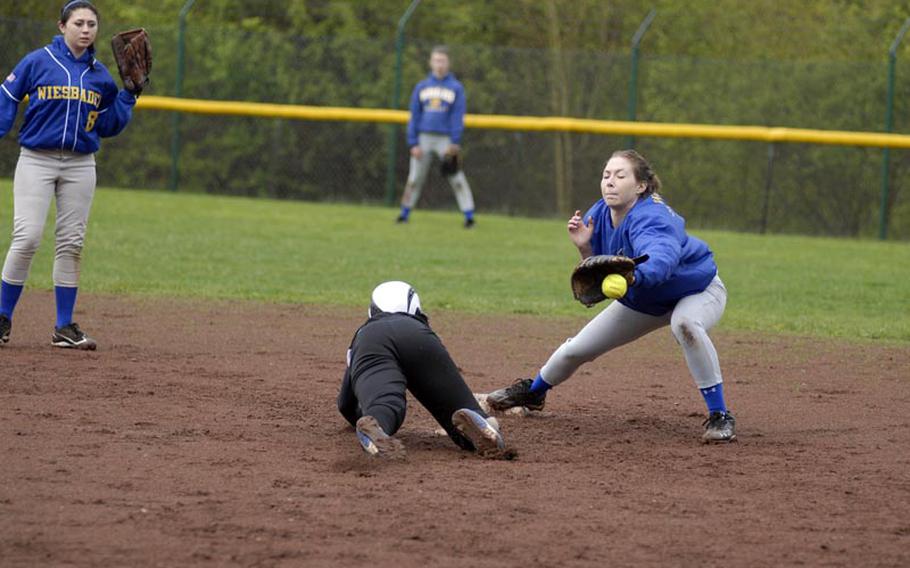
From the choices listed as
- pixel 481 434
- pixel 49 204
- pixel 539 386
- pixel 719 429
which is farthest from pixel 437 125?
pixel 481 434

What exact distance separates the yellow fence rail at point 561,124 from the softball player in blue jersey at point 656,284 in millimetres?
11902

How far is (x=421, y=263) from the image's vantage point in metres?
13.3

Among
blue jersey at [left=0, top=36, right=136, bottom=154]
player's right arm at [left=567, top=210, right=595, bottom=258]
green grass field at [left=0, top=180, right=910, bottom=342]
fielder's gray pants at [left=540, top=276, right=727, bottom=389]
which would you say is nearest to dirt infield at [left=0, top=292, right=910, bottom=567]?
fielder's gray pants at [left=540, top=276, right=727, bottom=389]

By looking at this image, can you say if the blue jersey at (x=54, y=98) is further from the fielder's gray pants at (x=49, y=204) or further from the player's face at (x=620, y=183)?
the player's face at (x=620, y=183)

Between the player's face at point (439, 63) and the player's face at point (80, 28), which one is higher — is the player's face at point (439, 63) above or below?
below

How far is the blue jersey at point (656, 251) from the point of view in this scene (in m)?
5.77

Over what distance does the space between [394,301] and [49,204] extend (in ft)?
9.84

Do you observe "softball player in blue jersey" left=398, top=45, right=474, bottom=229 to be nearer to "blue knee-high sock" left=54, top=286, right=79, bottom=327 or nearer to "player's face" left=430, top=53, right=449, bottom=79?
"player's face" left=430, top=53, right=449, bottom=79

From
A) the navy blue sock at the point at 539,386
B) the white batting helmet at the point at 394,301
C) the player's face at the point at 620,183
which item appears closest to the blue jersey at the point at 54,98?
the white batting helmet at the point at 394,301

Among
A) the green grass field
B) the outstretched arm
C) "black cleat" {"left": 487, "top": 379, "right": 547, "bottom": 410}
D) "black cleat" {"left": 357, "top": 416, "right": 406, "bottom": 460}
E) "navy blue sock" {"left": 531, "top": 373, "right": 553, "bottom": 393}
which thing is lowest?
the green grass field

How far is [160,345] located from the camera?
8.57 meters

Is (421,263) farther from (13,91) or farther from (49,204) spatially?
(13,91)

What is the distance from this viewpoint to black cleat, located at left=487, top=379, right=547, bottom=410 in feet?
22.0

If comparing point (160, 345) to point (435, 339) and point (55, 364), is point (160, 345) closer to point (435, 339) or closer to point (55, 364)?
point (55, 364)
